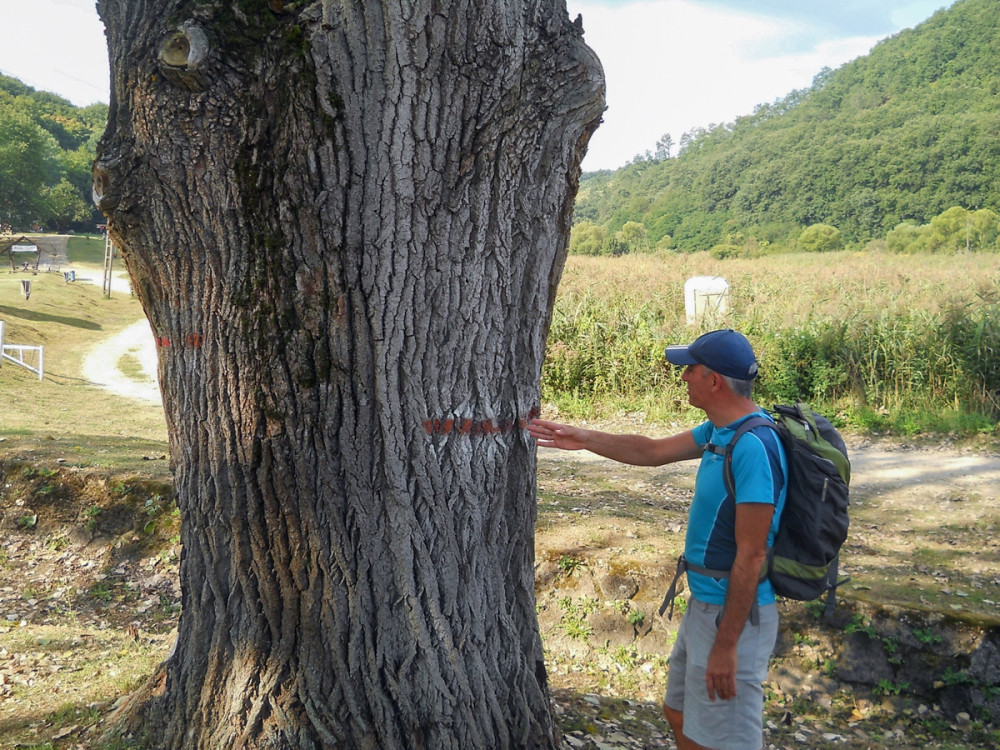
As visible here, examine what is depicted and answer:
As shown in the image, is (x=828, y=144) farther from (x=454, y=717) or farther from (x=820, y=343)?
(x=454, y=717)

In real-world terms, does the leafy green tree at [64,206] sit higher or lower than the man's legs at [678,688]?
higher

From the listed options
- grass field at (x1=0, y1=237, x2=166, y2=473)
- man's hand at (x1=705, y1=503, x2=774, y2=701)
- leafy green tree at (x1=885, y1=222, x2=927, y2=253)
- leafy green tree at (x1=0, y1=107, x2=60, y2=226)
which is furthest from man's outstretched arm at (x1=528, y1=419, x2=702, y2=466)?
leafy green tree at (x1=0, y1=107, x2=60, y2=226)

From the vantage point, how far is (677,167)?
181ft

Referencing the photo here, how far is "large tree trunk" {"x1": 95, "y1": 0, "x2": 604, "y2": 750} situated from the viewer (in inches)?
88.4

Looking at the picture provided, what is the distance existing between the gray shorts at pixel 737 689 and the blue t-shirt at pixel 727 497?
2.9 inches

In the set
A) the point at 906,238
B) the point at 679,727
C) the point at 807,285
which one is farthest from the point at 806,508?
the point at 906,238

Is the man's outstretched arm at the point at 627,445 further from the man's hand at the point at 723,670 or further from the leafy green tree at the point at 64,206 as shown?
the leafy green tree at the point at 64,206

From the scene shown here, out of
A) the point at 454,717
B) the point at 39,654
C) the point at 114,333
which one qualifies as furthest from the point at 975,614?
the point at 114,333

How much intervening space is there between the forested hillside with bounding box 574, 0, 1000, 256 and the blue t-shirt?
2678 centimetres

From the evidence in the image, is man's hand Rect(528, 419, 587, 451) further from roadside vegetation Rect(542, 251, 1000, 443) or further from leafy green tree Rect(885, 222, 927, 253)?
leafy green tree Rect(885, 222, 927, 253)

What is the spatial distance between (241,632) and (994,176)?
44.0 meters

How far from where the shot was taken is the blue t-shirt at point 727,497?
2.34 metres

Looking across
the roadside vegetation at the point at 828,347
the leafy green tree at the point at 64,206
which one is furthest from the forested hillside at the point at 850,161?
the leafy green tree at the point at 64,206

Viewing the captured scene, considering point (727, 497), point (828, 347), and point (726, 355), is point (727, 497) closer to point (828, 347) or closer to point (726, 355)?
point (726, 355)
